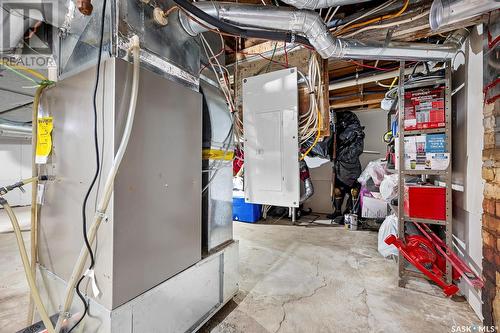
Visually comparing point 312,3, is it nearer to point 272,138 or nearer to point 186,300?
point 272,138

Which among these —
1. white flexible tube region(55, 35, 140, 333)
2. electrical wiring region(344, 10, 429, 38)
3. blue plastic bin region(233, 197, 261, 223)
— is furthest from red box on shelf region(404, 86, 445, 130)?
blue plastic bin region(233, 197, 261, 223)

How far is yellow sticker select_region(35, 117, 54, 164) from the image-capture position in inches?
45.8

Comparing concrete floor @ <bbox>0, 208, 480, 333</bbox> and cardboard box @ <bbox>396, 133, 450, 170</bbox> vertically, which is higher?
cardboard box @ <bbox>396, 133, 450, 170</bbox>

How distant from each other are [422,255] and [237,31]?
2168mm

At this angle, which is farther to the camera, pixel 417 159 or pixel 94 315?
pixel 417 159

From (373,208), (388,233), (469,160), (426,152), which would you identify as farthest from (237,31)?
(373,208)

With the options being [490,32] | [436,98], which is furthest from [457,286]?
[490,32]

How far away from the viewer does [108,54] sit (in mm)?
942

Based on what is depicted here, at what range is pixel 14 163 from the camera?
5699mm

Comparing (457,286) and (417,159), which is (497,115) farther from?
(457,286)

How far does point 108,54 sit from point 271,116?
3.72 ft

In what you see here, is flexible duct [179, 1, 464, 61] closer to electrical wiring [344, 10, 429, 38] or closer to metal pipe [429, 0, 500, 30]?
electrical wiring [344, 10, 429, 38]

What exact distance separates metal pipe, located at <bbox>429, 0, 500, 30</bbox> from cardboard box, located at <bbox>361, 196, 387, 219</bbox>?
110 inches
